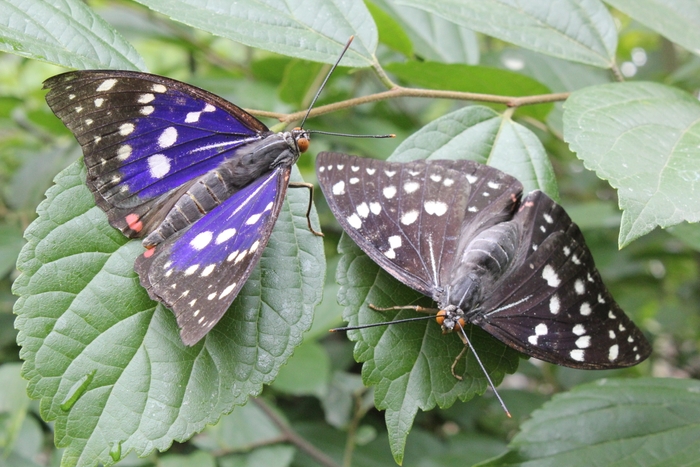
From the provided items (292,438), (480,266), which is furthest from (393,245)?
(292,438)

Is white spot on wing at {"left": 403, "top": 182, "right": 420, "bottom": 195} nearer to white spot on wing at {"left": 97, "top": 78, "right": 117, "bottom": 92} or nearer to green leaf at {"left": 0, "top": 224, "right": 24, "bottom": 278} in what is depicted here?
white spot on wing at {"left": 97, "top": 78, "right": 117, "bottom": 92}

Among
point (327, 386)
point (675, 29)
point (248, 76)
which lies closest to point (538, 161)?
point (675, 29)

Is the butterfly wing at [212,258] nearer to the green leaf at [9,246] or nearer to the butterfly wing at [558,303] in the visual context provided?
the butterfly wing at [558,303]

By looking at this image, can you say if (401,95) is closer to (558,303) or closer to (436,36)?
(558,303)

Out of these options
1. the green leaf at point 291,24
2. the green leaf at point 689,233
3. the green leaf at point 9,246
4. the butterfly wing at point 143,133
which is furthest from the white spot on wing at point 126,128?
the green leaf at point 689,233

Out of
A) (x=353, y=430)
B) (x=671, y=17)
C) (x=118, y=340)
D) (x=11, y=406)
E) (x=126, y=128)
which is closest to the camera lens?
(x=118, y=340)

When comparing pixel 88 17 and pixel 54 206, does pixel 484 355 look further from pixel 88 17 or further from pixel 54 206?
pixel 88 17
